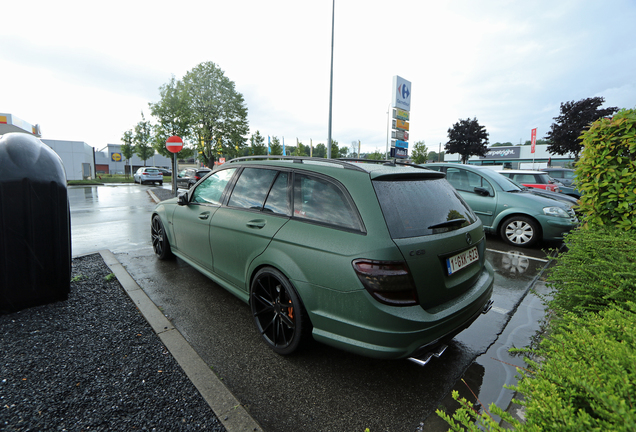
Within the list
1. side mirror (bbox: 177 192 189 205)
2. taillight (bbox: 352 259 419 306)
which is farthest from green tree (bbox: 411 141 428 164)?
taillight (bbox: 352 259 419 306)

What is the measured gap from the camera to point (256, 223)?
291 cm

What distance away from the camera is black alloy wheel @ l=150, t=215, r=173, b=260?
4.93 m

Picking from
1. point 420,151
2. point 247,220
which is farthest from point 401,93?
point 420,151

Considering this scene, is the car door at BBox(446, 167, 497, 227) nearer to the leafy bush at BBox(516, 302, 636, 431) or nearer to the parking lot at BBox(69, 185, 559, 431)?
the parking lot at BBox(69, 185, 559, 431)

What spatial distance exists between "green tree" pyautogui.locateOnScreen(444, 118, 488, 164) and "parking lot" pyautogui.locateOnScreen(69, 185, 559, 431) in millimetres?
42403

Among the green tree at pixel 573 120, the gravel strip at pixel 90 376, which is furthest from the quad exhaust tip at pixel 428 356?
the green tree at pixel 573 120

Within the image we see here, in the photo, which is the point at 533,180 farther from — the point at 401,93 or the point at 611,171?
the point at 611,171

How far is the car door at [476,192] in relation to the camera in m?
6.95

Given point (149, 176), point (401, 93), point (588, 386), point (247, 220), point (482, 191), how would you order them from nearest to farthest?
point (588, 386), point (247, 220), point (482, 191), point (401, 93), point (149, 176)

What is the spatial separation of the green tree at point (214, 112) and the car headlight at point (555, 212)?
35199 mm

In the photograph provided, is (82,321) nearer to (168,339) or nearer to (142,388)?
(168,339)

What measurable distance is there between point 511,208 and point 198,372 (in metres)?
6.66

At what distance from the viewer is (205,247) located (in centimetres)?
367

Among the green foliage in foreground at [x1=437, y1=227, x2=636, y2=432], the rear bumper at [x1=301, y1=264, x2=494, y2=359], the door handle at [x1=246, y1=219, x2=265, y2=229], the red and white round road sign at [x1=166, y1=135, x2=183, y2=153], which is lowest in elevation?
the rear bumper at [x1=301, y1=264, x2=494, y2=359]
